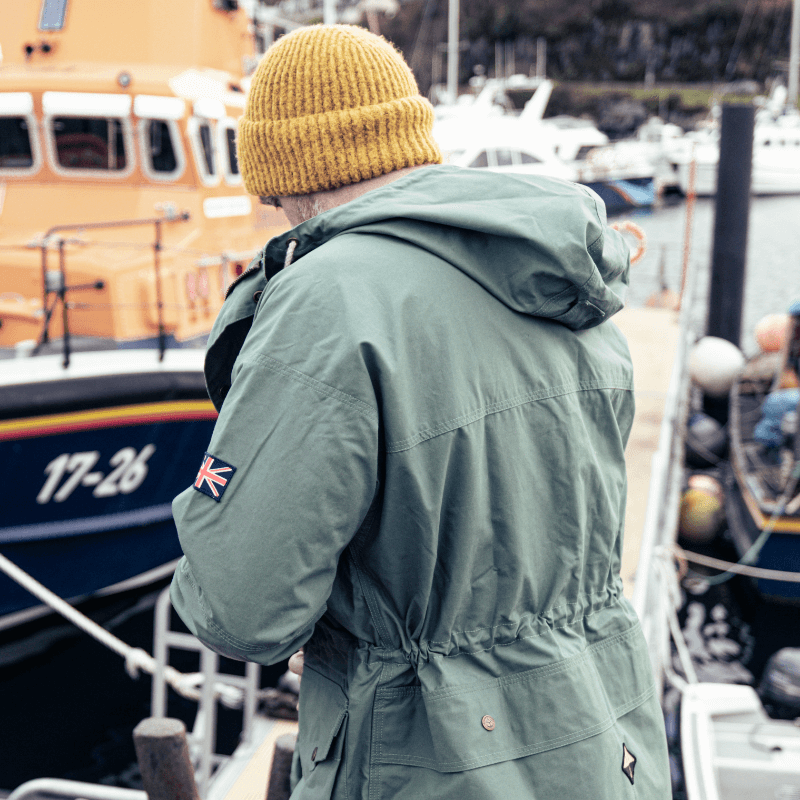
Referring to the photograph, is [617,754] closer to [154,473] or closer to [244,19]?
[154,473]

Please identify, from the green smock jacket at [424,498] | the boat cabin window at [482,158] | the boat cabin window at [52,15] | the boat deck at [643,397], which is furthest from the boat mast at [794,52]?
the green smock jacket at [424,498]

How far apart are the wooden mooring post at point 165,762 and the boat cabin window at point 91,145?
4783 millimetres

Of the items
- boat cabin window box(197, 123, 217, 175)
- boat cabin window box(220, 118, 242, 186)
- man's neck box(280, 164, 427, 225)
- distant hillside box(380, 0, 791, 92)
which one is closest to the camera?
man's neck box(280, 164, 427, 225)

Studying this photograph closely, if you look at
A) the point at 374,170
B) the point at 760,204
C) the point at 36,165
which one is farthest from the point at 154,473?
the point at 760,204

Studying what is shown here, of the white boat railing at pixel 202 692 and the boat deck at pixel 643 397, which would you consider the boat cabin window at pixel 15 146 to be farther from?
the boat deck at pixel 643 397

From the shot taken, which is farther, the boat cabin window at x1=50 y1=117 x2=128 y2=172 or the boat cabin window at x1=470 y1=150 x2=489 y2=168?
the boat cabin window at x1=470 y1=150 x2=489 y2=168

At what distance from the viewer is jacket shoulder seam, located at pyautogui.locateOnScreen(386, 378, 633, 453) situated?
100 centimetres

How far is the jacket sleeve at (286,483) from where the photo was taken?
0.97 metres

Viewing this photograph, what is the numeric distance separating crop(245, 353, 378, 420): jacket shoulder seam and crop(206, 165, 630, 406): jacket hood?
0.19m

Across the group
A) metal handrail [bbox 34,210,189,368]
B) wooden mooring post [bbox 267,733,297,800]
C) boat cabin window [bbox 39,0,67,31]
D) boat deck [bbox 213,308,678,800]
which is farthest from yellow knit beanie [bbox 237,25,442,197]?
boat cabin window [bbox 39,0,67,31]

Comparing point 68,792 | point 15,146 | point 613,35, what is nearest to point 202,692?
point 68,792

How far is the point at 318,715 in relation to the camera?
3.74 feet

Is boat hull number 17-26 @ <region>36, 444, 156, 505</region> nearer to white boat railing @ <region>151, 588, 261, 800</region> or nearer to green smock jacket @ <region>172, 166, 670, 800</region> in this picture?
white boat railing @ <region>151, 588, 261, 800</region>

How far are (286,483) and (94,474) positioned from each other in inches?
171
